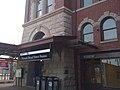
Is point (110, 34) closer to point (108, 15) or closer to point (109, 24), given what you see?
point (109, 24)

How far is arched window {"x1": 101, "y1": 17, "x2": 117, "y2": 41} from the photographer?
13.4 metres

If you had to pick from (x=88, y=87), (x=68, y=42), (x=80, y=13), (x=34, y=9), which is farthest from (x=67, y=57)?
(x=34, y=9)

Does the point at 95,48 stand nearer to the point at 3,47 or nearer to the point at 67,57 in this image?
the point at 67,57

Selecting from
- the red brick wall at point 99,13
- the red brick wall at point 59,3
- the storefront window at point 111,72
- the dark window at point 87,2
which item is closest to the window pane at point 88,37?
the red brick wall at point 99,13

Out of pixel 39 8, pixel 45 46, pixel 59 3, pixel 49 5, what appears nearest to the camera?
pixel 45 46

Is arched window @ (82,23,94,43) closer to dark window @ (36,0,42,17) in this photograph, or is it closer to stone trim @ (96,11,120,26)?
stone trim @ (96,11,120,26)

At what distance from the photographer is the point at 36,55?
543 inches

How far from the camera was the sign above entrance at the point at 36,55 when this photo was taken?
43.0 ft

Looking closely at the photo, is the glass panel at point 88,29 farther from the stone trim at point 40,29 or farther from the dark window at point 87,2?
the stone trim at point 40,29

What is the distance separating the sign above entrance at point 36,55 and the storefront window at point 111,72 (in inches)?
169

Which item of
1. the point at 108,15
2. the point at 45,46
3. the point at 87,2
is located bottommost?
the point at 45,46

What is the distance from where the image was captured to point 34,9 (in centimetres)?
1958

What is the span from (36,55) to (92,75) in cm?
477

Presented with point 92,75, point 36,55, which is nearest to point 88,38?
point 92,75
